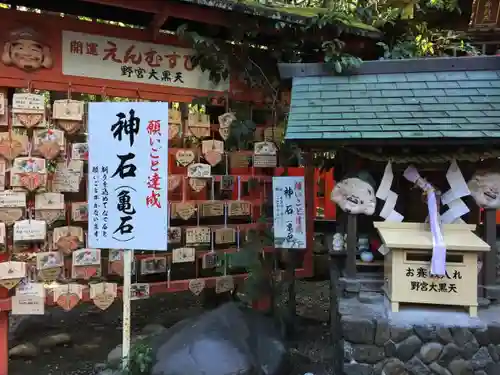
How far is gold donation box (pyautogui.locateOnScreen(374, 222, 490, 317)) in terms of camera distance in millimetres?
4258

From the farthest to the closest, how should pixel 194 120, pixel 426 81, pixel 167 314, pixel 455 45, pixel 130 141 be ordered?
1. pixel 455 45
2. pixel 167 314
3. pixel 194 120
4. pixel 426 81
5. pixel 130 141

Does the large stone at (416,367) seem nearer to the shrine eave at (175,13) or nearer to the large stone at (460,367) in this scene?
the large stone at (460,367)

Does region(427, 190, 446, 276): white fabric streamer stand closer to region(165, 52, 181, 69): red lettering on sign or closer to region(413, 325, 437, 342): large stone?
region(413, 325, 437, 342): large stone

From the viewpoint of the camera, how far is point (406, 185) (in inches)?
207

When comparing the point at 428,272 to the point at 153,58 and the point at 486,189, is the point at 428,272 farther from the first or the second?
the point at 153,58

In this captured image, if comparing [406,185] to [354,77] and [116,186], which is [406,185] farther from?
[116,186]

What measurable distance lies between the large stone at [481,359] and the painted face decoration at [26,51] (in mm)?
5125

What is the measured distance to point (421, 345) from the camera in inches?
168

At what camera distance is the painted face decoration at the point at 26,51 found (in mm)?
4625

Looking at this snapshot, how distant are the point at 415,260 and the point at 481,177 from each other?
118cm

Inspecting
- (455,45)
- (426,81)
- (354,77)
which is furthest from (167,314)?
(455,45)

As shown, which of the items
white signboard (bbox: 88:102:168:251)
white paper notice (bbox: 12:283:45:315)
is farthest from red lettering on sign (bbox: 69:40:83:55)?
white paper notice (bbox: 12:283:45:315)

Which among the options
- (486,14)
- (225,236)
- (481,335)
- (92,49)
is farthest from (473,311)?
(92,49)

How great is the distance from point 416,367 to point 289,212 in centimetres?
222
